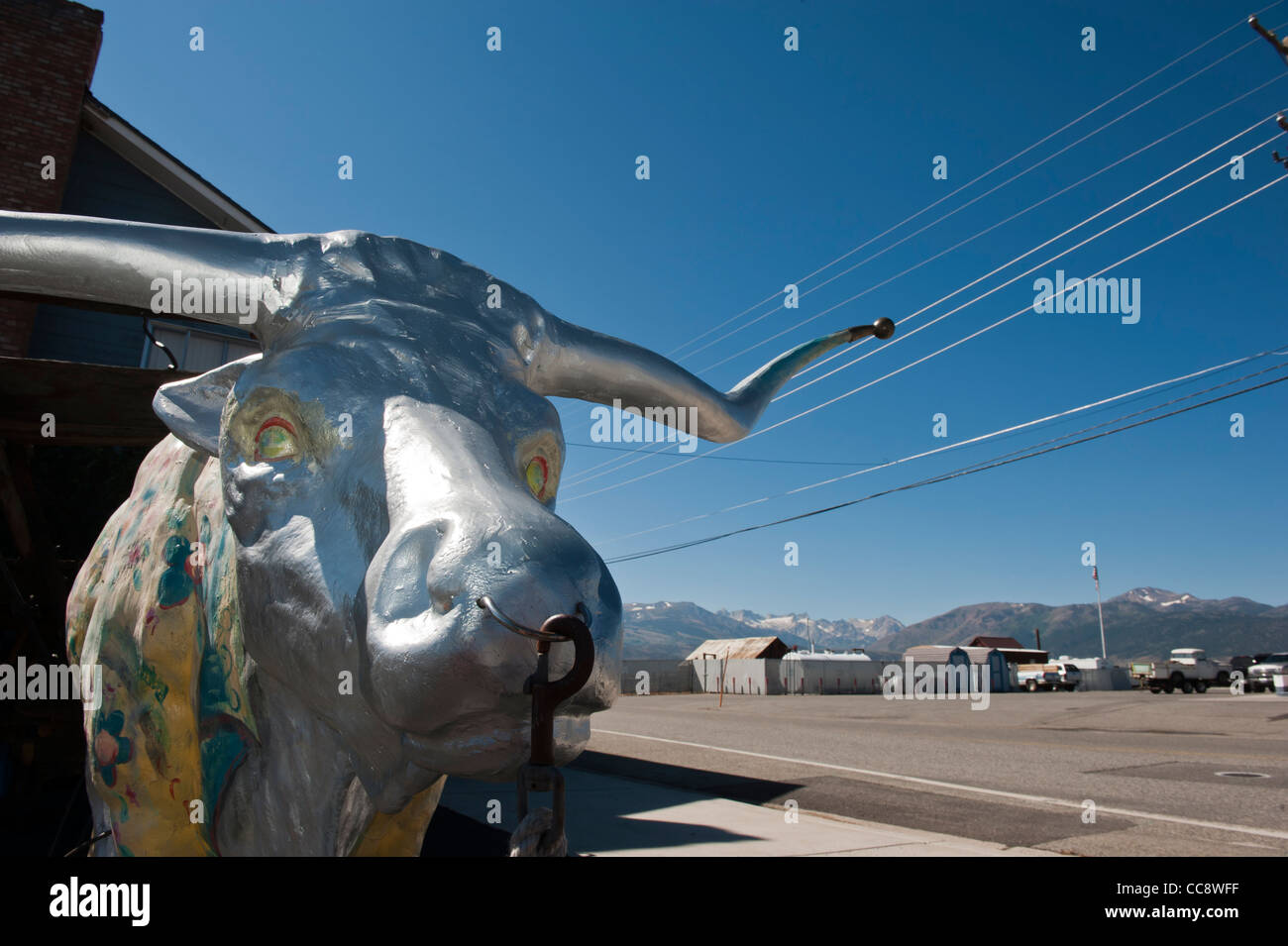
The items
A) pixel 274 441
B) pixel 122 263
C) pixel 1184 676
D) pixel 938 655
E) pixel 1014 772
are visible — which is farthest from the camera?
pixel 938 655

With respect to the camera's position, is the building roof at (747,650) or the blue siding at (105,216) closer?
the blue siding at (105,216)

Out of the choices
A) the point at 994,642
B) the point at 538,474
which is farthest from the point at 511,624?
the point at 994,642

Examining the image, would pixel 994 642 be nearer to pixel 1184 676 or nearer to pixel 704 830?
pixel 1184 676

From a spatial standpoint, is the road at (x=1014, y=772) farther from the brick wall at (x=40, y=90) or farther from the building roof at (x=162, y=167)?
the brick wall at (x=40, y=90)

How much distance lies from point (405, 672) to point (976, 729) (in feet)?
62.6

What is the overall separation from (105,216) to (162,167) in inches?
41.2

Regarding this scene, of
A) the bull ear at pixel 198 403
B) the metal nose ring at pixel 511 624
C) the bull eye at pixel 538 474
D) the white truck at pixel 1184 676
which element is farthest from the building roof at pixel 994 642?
the metal nose ring at pixel 511 624

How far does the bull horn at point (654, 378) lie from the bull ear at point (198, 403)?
0.73 metres

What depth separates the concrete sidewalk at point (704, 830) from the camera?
5809 mm

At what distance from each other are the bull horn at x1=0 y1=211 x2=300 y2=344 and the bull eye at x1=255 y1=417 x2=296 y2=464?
329 millimetres

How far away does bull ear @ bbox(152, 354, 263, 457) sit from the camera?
6.01 feet

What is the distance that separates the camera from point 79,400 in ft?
12.2

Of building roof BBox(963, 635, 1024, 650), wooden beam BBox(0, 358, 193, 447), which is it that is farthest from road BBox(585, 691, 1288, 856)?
building roof BBox(963, 635, 1024, 650)
